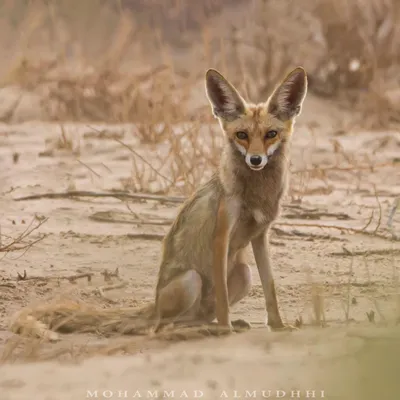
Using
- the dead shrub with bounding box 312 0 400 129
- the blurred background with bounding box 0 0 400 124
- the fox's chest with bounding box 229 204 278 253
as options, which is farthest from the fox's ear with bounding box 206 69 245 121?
the dead shrub with bounding box 312 0 400 129

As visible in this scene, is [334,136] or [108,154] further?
[334,136]

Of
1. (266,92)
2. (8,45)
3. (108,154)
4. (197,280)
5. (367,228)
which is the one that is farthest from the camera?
(8,45)

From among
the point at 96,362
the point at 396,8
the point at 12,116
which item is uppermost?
A: the point at 396,8

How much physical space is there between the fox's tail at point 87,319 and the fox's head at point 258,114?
2.76 ft

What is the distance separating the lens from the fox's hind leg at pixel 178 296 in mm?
4684

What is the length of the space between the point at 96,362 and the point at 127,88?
221 inches

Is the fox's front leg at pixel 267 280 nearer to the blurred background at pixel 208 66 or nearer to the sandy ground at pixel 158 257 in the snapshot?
the sandy ground at pixel 158 257

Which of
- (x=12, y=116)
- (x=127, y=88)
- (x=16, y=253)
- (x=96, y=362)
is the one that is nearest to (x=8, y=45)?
(x=12, y=116)

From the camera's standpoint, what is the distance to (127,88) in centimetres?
919

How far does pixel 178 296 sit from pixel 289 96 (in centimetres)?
100

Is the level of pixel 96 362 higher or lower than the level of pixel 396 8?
lower

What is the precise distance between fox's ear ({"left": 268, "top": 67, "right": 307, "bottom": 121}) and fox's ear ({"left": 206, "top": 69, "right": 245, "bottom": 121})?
0.14 metres

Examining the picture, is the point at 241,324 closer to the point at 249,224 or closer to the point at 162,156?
the point at 249,224

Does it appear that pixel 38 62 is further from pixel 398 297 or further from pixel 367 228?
pixel 398 297
